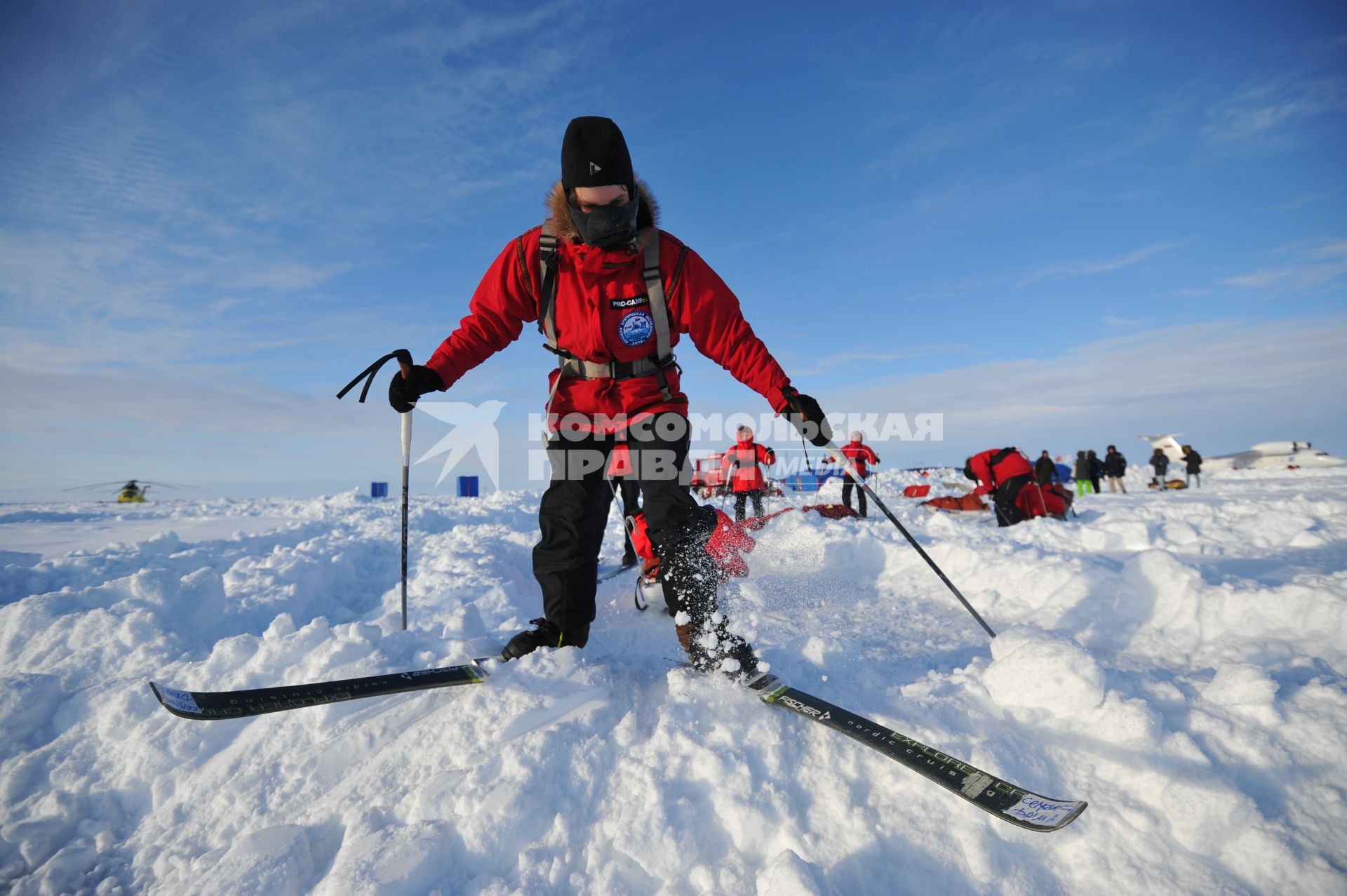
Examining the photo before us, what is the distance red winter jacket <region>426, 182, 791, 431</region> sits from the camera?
8.77 ft

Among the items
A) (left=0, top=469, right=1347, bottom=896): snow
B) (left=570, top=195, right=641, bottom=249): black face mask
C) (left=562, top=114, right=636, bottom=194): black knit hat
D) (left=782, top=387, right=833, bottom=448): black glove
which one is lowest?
(left=0, top=469, right=1347, bottom=896): snow

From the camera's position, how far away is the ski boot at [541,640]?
2799mm

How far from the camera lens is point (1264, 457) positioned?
36250 mm

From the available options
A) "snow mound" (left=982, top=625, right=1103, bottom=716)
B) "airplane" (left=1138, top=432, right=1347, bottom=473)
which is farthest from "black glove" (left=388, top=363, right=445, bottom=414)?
"airplane" (left=1138, top=432, right=1347, bottom=473)

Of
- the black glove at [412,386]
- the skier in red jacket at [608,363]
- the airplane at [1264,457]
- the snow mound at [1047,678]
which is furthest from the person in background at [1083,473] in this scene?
the black glove at [412,386]

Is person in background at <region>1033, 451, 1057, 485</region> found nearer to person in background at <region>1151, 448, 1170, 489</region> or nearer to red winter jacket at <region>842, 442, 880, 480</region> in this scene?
red winter jacket at <region>842, 442, 880, 480</region>

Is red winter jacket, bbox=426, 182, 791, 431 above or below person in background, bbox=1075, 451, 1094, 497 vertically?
above

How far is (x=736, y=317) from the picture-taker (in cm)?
279

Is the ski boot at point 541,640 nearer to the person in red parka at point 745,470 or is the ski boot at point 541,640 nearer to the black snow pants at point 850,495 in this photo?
the person in red parka at point 745,470

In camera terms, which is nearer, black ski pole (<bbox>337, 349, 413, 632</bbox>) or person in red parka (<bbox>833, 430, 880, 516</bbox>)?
black ski pole (<bbox>337, 349, 413, 632</bbox>)

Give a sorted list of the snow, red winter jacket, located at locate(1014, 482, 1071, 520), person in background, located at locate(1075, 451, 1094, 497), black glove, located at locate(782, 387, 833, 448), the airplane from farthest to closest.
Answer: the airplane → person in background, located at locate(1075, 451, 1094, 497) → red winter jacket, located at locate(1014, 482, 1071, 520) → black glove, located at locate(782, 387, 833, 448) → the snow

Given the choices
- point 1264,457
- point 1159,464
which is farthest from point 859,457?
point 1264,457

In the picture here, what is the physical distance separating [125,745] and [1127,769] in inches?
139

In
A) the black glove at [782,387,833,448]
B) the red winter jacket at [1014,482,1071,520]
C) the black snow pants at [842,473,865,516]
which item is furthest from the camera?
the black snow pants at [842,473,865,516]
